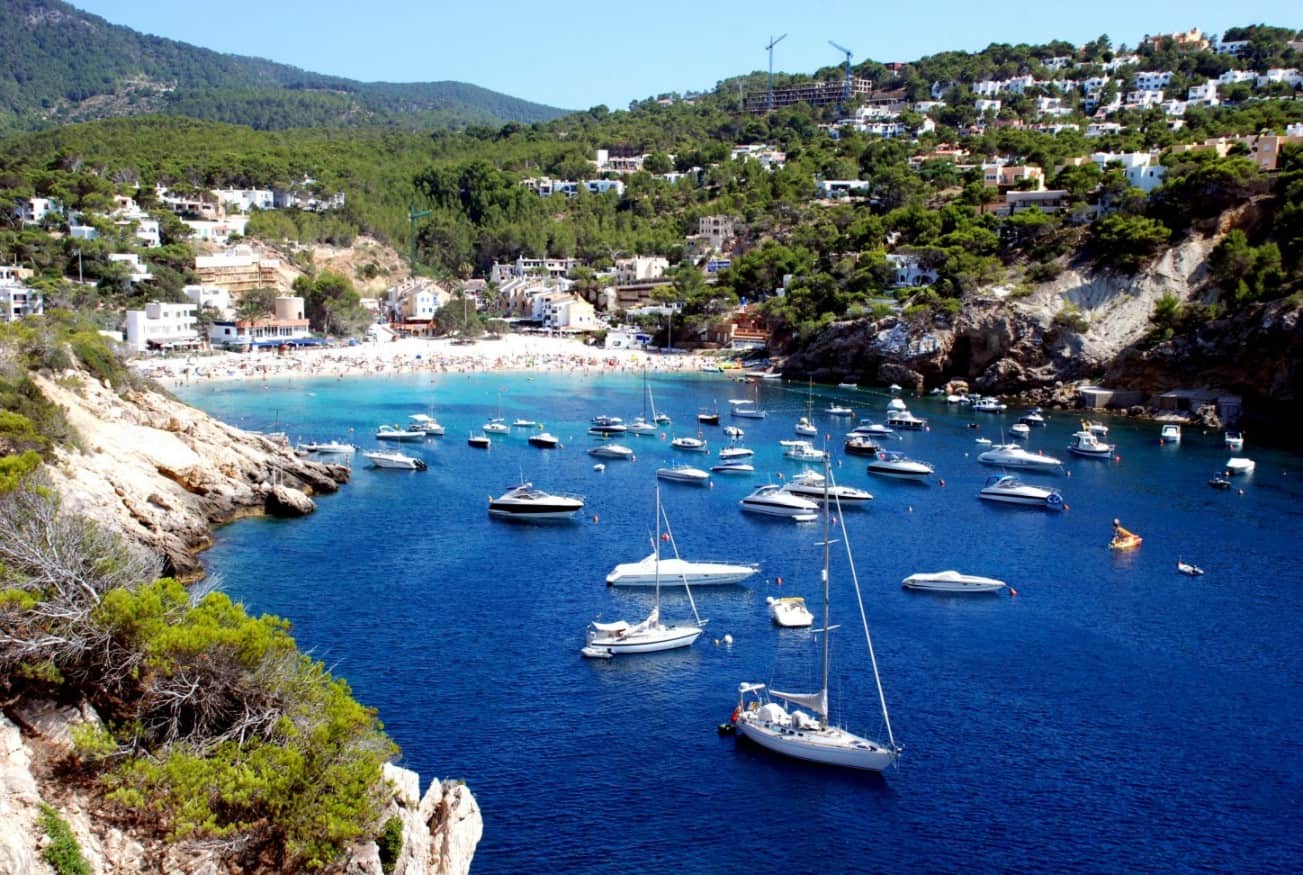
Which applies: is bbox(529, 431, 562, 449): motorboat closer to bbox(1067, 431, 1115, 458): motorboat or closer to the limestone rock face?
the limestone rock face

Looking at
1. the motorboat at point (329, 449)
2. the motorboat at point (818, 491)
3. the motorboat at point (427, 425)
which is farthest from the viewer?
the motorboat at point (427, 425)

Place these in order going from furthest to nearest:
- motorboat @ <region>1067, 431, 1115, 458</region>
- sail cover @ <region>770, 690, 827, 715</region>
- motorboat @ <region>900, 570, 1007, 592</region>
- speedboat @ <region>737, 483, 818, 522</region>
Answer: motorboat @ <region>1067, 431, 1115, 458</region>
speedboat @ <region>737, 483, 818, 522</region>
motorboat @ <region>900, 570, 1007, 592</region>
sail cover @ <region>770, 690, 827, 715</region>

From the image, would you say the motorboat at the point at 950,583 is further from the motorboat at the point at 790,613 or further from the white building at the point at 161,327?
the white building at the point at 161,327

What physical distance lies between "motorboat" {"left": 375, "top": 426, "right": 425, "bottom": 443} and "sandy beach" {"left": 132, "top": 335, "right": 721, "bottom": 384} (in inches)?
911

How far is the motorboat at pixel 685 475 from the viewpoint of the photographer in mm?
51969

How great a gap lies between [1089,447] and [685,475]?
70.0 feet

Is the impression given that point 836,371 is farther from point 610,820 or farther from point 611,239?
point 610,820

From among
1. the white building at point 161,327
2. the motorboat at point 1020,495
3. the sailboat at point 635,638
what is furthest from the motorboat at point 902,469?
the white building at point 161,327

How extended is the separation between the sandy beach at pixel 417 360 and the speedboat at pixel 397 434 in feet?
76.0

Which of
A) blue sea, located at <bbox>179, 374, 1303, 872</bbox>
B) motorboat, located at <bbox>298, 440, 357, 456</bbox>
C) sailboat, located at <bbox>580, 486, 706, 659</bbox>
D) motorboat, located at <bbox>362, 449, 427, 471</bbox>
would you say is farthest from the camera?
motorboat, located at <bbox>298, 440, 357, 456</bbox>

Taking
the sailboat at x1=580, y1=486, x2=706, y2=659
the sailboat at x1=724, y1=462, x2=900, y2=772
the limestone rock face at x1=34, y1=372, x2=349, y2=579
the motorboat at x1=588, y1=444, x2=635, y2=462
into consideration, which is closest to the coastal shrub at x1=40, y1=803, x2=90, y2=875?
the sailboat at x1=724, y1=462, x2=900, y2=772

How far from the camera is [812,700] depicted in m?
25.1

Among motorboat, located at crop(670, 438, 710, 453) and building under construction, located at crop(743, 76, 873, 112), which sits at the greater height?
building under construction, located at crop(743, 76, 873, 112)

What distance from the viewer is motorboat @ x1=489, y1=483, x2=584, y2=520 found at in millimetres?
44125
